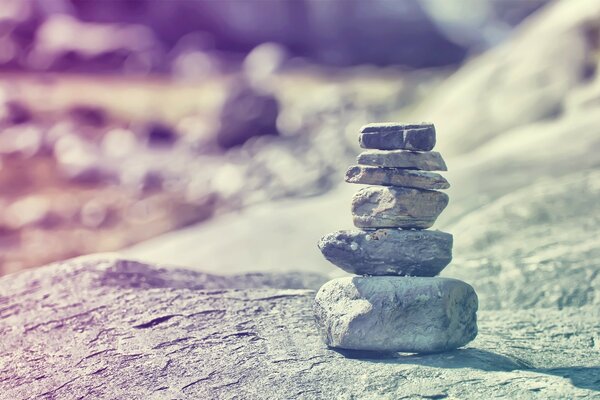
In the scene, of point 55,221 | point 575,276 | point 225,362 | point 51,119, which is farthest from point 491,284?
point 51,119

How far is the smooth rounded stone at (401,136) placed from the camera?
24.3 ft

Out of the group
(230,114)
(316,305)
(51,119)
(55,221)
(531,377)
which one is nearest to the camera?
(531,377)

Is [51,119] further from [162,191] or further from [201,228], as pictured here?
[201,228]

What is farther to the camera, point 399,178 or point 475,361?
point 399,178

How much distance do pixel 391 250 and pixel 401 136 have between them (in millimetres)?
1023

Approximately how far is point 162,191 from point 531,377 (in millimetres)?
17057

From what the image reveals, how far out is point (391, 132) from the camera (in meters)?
7.46

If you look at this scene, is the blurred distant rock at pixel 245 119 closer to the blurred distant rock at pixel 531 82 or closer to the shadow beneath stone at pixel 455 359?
the blurred distant rock at pixel 531 82

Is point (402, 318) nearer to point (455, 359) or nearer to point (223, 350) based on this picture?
point (455, 359)

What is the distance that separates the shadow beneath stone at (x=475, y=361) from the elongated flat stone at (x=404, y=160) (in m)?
1.66

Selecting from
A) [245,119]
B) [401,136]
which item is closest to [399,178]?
[401,136]

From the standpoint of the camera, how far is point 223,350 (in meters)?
7.39

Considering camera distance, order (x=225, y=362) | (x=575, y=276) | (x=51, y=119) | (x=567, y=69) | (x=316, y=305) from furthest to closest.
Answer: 1. (x=51, y=119)
2. (x=567, y=69)
3. (x=575, y=276)
4. (x=316, y=305)
5. (x=225, y=362)

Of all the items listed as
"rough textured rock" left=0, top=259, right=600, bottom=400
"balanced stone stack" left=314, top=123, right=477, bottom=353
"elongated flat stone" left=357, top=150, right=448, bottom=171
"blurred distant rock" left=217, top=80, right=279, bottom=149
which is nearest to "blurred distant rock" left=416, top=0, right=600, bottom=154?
"blurred distant rock" left=217, top=80, right=279, bottom=149
